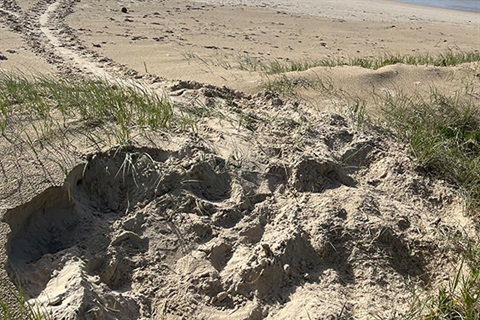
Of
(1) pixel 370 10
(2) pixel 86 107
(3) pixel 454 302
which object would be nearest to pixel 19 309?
(2) pixel 86 107

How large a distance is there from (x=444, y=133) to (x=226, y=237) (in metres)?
1.98

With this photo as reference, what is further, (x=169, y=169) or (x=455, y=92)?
(x=455, y=92)

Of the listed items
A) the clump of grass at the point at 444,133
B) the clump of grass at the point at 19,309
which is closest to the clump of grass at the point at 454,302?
the clump of grass at the point at 444,133

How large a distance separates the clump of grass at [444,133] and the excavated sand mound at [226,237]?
14 cm

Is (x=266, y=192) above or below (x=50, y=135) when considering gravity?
below

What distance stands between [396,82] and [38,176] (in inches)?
132

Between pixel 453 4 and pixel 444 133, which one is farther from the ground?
pixel 444 133

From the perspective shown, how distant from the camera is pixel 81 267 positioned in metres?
2.42

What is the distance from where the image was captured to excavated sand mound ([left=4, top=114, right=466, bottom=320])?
7.86 feet

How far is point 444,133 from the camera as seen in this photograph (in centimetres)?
373

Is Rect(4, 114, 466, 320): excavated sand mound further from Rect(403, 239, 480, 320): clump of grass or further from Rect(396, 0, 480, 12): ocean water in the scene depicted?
Rect(396, 0, 480, 12): ocean water

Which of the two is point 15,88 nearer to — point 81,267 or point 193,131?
point 193,131

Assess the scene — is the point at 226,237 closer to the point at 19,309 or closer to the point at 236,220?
the point at 236,220

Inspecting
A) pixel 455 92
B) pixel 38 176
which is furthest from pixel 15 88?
pixel 455 92
